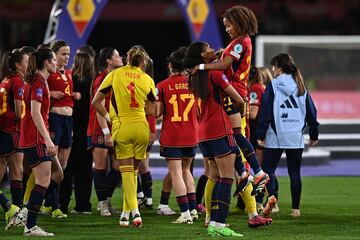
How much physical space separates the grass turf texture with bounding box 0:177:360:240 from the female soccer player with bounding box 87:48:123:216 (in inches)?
10.8

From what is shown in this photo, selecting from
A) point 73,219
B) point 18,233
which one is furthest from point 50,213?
point 18,233

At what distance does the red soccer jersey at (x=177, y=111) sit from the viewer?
496 inches

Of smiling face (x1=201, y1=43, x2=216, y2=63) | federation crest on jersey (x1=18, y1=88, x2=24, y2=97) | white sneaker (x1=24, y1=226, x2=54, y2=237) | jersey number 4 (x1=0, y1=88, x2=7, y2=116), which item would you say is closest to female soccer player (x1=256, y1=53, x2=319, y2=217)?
smiling face (x1=201, y1=43, x2=216, y2=63)

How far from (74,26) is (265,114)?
7.35 meters

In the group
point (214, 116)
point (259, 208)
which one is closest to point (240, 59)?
point (214, 116)

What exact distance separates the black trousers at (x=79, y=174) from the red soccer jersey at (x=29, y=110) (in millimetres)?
2609

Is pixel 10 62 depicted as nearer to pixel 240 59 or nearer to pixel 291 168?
pixel 240 59

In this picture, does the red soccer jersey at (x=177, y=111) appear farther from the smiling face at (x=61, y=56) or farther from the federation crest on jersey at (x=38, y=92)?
the federation crest on jersey at (x=38, y=92)

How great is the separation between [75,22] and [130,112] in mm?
8247

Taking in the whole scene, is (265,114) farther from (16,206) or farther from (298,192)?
(16,206)

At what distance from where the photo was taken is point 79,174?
13820mm

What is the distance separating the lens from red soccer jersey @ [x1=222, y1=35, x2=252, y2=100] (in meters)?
10.9

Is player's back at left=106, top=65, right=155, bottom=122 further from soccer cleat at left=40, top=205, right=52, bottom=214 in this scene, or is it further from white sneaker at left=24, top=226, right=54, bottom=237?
soccer cleat at left=40, top=205, right=52, bottom=214

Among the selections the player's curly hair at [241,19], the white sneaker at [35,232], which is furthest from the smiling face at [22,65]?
the player's curly hair at [241,19]
